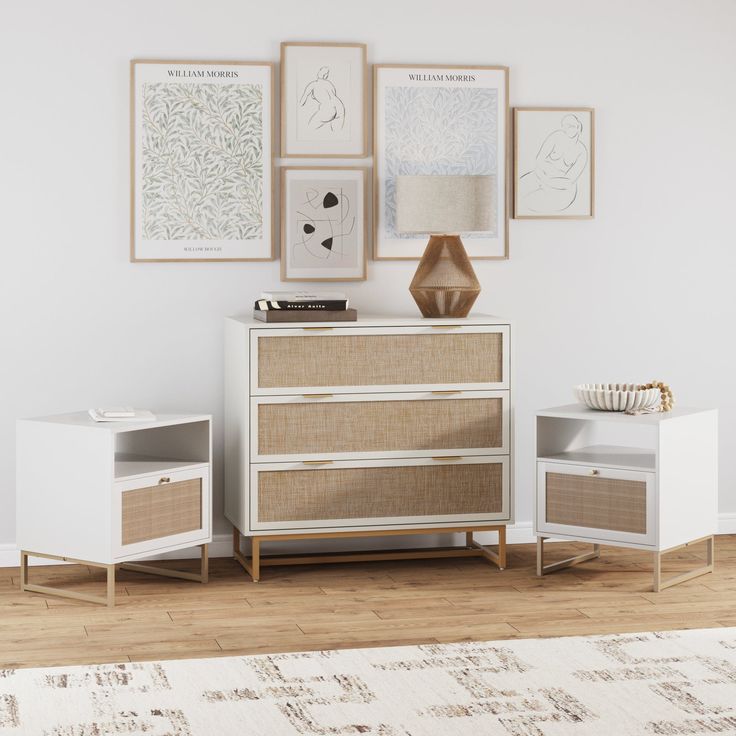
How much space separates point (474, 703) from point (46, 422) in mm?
1806

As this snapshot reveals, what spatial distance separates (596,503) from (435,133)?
1.55m

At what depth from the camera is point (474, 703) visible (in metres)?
2.84

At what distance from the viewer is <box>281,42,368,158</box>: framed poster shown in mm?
4340

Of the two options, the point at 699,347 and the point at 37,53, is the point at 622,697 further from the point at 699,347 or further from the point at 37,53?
the point at 37,53

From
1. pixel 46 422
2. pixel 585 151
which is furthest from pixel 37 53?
pixel 585 151

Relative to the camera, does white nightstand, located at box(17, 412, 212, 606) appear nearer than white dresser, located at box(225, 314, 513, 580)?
Yes

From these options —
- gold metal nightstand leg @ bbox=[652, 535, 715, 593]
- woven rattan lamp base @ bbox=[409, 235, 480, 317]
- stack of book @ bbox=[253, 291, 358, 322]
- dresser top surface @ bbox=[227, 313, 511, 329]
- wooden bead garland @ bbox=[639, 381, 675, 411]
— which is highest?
woven rattan lamp base @ bbox=[409, 235, 480, 317]

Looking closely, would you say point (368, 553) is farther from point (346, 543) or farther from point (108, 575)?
point (108, 575)

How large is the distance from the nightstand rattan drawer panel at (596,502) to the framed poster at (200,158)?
1.46 meters

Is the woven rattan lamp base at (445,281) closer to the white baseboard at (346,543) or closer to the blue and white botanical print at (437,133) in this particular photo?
the blue and white botanical print at (437,133)

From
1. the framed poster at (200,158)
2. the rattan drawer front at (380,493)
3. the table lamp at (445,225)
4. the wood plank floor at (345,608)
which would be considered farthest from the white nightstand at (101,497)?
the table lamp at (445,225)

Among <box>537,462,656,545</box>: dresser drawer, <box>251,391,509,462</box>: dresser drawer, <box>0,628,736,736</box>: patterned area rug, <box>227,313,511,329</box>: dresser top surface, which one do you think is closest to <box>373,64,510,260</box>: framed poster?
<box>227,313,511,329</box>: dresser top surface

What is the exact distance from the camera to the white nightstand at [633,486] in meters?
3.88

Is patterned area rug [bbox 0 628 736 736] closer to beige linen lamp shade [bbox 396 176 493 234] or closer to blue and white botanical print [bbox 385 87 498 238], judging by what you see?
beige linen lamp shade [bbox 396 176 493 234]
